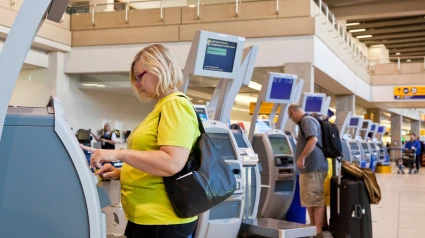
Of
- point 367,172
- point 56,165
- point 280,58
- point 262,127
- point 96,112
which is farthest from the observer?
point 96,112

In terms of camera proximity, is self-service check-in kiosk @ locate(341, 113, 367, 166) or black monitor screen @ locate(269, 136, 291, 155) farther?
self-service check-in kiosk @ locate(341, 113, 367, 166)

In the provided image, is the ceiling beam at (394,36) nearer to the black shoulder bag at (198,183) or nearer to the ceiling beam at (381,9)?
the ceiling beam at (381,9)

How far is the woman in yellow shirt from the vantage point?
1730 mm

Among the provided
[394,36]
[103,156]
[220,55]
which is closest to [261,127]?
[220,55]

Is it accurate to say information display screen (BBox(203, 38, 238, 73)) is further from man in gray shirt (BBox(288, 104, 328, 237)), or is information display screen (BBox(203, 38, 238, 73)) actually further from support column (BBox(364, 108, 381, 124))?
support column (BBox(364, 108, 381, 124))

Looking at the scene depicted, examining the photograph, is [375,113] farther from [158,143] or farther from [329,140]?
[158,143]

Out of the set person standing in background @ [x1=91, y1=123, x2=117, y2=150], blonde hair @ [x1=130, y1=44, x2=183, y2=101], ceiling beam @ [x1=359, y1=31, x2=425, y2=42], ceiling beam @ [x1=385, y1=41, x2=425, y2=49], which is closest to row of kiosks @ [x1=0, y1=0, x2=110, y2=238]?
blonde hair @ [x1=130, y1=44, x2=183, y2=101]

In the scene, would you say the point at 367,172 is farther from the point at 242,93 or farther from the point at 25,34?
the point at 242,93

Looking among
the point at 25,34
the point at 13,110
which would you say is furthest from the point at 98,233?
the point at 25,34

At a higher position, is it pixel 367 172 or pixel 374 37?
pixel 374 37

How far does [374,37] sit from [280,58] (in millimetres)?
17456

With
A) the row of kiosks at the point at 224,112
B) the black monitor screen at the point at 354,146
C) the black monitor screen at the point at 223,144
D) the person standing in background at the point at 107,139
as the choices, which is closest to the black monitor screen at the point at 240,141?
the row of kiosks at the point at 224,112

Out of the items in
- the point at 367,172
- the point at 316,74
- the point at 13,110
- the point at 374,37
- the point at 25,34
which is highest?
the point at 374,37

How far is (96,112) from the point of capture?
15312mm
